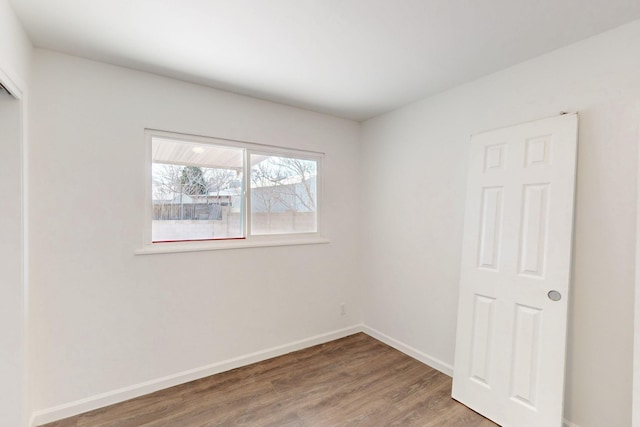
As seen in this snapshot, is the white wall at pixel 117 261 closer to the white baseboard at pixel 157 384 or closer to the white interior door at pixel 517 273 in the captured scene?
the white baseboard at pixel 157 384

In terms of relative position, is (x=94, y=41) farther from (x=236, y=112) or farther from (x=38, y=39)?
(x=236, y=112)

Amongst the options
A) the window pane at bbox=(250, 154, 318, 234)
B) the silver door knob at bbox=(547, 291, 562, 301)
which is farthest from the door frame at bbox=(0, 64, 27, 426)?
the silver door knob at bbox=(547, 291, 562, 301)

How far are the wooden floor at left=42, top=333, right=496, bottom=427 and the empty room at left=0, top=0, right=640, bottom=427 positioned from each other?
20 mm

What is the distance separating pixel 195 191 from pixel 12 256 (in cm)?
122

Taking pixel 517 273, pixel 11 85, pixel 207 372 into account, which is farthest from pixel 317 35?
pixel 207 372

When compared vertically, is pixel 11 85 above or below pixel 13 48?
below

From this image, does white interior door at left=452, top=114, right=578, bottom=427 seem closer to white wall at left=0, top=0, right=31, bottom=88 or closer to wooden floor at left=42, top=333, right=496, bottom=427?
wooden floor at left=42, top=333, right=496, bottom=427

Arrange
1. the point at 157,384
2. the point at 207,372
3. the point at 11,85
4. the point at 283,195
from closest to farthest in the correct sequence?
the point at 11,85
the point at 157,384
the point at 207,372
the point at 283,195

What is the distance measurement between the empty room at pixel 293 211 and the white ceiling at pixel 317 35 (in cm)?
2

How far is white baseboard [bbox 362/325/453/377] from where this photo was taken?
267cm

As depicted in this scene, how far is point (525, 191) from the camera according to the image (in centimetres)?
203

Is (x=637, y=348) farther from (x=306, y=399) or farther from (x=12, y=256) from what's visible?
(x=12, y=256)

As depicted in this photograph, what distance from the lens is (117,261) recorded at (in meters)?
2.23

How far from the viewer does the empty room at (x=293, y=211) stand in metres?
1.72
